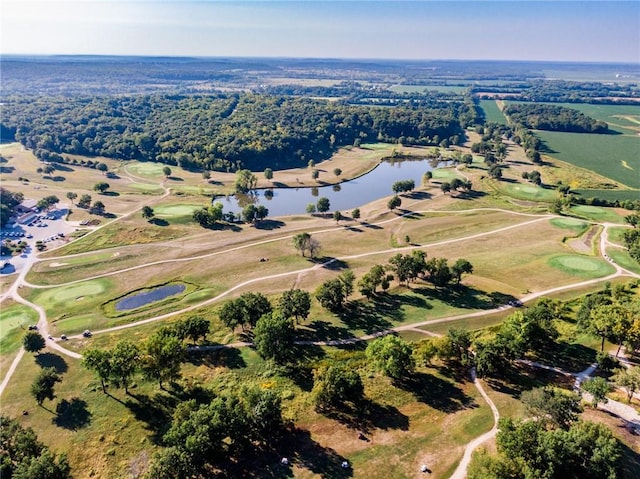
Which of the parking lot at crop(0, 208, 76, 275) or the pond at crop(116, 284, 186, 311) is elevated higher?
the parking lot at crop(0, 208, 76, 275)

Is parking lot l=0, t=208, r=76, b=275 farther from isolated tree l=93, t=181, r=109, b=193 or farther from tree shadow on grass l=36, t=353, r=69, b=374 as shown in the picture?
tree shadow on grass l=36, t=353, r=69, b=374

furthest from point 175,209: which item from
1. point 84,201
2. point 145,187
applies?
point 145,187

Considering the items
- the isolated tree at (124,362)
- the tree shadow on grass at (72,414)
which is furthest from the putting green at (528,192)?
the tree shadow on grass at (72,414)

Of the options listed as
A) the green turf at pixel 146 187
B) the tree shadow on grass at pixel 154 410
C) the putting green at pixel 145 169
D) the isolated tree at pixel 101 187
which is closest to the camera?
the tree shadow on grass at pixel 154 410

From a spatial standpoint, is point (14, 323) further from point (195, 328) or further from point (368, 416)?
point (368, 416)

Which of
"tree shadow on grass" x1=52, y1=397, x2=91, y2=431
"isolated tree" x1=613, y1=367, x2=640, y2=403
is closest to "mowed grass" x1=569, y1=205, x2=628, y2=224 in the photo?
"isolated tree" x1=613, y1=367, x2=640, y2=403

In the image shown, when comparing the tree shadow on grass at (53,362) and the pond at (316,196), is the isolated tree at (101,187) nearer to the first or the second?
the pond at (316,196)
